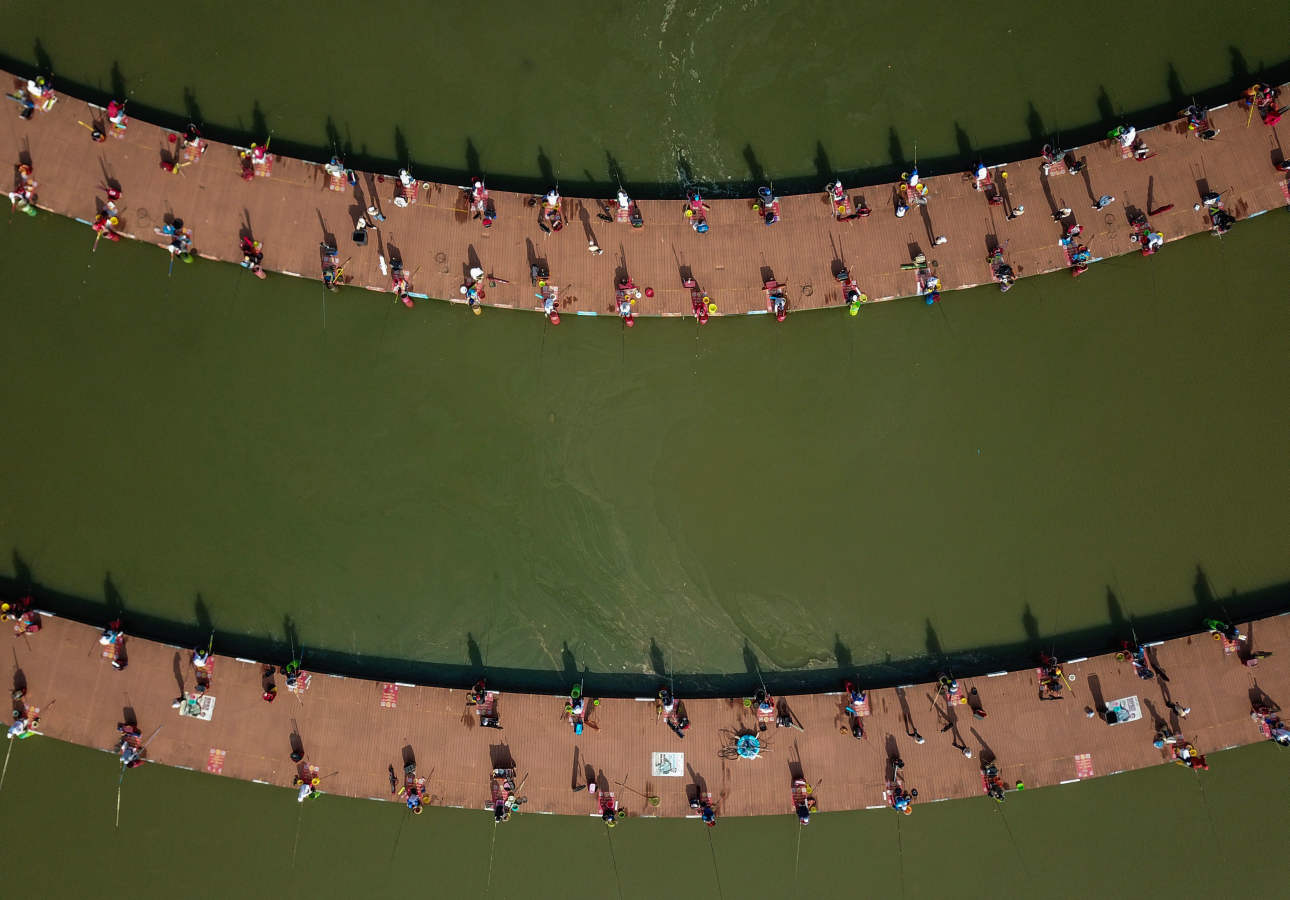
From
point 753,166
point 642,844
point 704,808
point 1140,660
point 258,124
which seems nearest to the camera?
point 704,808

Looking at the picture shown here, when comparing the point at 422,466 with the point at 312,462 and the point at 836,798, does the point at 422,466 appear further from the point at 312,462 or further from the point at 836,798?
the point at 836,798

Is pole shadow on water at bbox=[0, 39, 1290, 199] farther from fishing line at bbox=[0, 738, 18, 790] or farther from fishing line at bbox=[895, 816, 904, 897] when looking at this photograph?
fishing line at bbox=[895, 816, 904, 897]

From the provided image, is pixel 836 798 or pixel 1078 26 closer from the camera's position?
pixel 836 798

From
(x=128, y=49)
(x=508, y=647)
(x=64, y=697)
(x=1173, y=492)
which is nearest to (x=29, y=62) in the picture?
(x=128, y=49)

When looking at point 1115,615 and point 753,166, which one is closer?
point 1115,615

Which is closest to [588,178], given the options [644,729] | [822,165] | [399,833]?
[822,165]

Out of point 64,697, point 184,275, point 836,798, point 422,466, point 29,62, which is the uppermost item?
point 29,62

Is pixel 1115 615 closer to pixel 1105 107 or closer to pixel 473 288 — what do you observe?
pixel 1105 107
